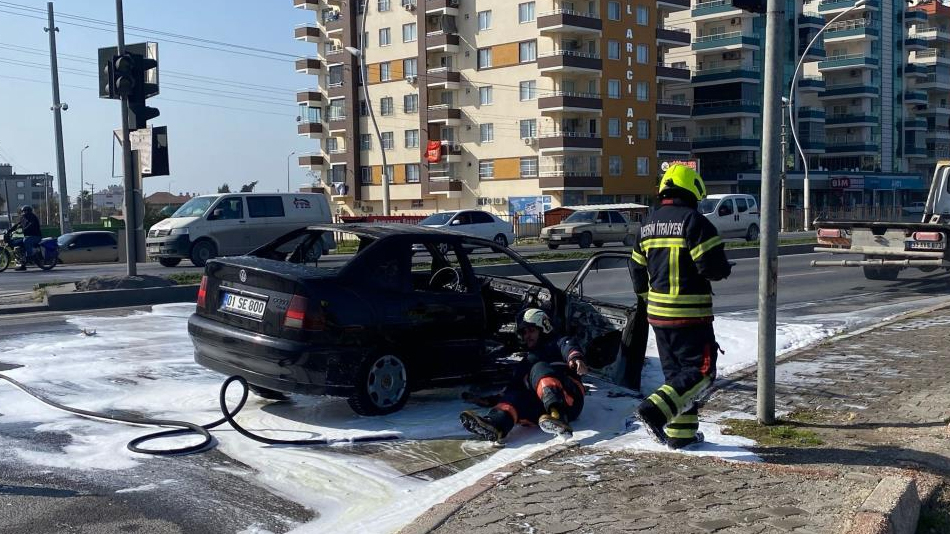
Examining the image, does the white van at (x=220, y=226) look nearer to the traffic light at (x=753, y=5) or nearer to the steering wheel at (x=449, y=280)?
the steering wheel at (x=449, y=280)

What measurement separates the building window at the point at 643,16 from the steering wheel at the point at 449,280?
215 feet

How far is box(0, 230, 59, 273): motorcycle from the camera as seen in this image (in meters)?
23.3

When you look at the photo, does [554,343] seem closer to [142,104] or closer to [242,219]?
[142,104]

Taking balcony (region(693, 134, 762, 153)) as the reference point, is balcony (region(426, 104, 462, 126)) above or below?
above

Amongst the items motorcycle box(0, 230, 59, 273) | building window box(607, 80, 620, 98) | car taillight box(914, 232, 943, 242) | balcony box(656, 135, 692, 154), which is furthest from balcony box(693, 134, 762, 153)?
car taillight box(914, 232, 943, 242)

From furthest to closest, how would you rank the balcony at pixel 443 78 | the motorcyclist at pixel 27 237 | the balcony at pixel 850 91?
the balcony at pixel 850 91, the balcony at pixel 443 78, the motorcyclist at pixel 27 237

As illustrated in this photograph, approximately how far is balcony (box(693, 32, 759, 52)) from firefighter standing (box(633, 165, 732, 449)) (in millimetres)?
76015

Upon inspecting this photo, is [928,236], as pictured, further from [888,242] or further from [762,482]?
[762,482]

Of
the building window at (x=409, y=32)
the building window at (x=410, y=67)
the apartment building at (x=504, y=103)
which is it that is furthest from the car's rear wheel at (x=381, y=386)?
the building window at (x=409, y=32)

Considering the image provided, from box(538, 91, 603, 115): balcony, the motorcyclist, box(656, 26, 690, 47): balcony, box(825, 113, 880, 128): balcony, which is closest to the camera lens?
the motorcyclist

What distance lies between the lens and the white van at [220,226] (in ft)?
77.3

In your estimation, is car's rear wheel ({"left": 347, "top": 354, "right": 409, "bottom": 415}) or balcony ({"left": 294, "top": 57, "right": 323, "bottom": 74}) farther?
balcony ({"left": 294, "top": 57, "right": 323, "bottom": 74})

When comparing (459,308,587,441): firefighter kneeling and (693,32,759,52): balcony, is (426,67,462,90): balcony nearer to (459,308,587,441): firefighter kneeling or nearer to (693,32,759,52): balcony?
(693,32,759,52): balcony

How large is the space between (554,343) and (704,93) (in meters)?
78.2
